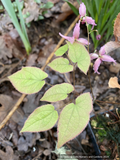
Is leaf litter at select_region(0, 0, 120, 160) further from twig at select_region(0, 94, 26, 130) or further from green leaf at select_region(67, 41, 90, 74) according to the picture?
green leaf at select_region(67, 41, 90, 74)

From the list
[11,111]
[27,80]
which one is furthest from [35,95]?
[27,80]

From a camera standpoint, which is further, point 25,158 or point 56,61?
point 25,158

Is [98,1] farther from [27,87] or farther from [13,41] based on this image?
[13,41]

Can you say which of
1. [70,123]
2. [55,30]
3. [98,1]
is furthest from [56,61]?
[55,30]

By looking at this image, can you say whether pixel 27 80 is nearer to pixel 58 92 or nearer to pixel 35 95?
pixel 58 92

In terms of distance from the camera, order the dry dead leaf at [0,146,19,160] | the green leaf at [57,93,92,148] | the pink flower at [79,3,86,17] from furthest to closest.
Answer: the dry dead leaf at [0,146,19,160], the pink flower at [79,3,86,17], the green leaf at [57,93,92,148]

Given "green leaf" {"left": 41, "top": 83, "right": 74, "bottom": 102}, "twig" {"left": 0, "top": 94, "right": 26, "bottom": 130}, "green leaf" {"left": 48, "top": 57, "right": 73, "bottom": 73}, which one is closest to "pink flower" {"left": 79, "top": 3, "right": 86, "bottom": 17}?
"green leaf" {"left": 48, "top": 57, "right": 73, "bottom": 73}

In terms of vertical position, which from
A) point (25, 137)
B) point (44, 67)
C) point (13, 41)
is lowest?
point (25, 137)
